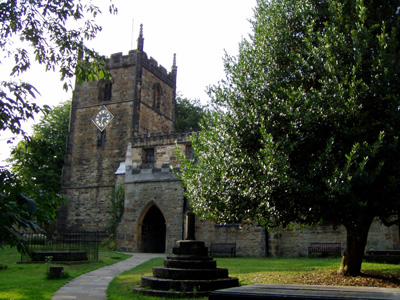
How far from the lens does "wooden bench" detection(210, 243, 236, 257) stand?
72.5 feet

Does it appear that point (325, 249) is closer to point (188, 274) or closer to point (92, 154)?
point (188, 274)

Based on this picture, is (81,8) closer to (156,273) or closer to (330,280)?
(156,273)

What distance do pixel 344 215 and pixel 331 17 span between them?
5.29 metres

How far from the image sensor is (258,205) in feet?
33.3

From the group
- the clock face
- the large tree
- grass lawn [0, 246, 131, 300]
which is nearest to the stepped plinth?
the large tree

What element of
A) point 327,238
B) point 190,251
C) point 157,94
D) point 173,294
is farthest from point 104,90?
point 173,294

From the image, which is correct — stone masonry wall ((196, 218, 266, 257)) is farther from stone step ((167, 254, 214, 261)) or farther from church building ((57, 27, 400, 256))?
stone step ((167, 254, 214, 261))

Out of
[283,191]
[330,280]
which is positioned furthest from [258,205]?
[330,280]

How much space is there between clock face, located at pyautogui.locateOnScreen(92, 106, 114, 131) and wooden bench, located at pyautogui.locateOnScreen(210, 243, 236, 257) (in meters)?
18.1

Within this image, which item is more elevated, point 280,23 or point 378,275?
point 280,23

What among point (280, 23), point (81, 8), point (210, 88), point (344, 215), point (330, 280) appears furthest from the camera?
point (210, 88)

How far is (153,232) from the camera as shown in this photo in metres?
28.5

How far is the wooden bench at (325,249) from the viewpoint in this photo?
65.6 ft

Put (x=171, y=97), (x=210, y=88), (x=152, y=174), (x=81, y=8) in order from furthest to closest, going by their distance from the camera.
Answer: (x=171, y=97)
(x=152, y=174)
(x=210, y=88)
(x=81, y=8)
